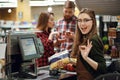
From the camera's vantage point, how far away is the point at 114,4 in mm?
3439

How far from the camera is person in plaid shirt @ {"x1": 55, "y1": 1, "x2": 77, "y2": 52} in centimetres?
370

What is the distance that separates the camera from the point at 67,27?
12.9 feet

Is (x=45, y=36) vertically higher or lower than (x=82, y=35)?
lower

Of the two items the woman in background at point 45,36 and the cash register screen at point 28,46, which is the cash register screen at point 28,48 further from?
the woman in background at point 45,36

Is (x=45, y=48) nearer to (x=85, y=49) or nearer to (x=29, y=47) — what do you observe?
(x=29, y=47)

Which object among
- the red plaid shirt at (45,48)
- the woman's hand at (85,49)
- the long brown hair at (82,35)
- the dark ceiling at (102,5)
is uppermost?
the dark ceiling at (102,5)

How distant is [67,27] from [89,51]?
1691 millimetres

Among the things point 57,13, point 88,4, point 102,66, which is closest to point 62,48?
point 88,4

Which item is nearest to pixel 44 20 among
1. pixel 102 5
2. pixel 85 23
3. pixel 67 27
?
pixel 67 27

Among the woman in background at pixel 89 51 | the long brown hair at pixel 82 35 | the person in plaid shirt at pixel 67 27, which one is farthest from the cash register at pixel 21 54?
the person in plaid shirt at pixel 67 27

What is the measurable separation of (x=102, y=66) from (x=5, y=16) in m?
9.90

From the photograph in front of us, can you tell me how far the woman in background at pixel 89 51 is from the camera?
89.2 inches

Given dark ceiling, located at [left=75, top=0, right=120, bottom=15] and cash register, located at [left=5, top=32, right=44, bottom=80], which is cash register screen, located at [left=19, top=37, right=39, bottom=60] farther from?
dark ceiling, located at [left=75, top=0, right=120, bottom=15]

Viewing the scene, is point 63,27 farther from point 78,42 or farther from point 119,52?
point 78,42
